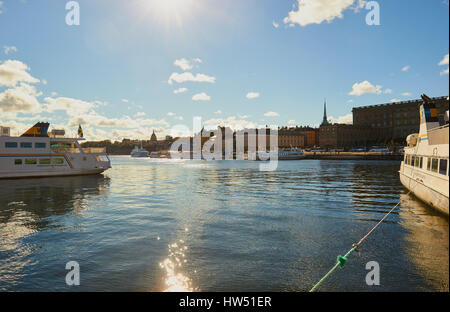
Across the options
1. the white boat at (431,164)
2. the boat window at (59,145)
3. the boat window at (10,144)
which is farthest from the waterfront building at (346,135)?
the boat window at (10,144)

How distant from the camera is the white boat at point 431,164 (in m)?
15.6

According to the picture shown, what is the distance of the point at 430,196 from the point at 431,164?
6.71ft

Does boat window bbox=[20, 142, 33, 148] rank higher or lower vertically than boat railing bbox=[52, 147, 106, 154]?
higher

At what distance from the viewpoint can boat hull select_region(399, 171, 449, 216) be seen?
15.7m

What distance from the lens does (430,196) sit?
18266 mm

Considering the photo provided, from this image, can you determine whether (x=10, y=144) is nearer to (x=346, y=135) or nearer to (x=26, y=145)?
(x=26, y=145)

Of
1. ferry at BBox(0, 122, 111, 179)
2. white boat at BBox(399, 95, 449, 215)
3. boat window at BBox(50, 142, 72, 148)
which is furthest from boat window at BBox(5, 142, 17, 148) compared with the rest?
white boat at BBox(399, 95, 449, 215)

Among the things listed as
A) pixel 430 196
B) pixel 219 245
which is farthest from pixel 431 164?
pixel 219 245

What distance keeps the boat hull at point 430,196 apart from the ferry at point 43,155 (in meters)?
43.4

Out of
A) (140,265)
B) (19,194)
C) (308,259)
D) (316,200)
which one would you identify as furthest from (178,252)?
(19,194)

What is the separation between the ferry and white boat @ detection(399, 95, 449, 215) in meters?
43.5

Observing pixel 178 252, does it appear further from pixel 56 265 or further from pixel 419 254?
pixel 419 254

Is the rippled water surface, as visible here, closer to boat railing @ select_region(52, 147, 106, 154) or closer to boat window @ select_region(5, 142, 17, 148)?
boat window @ select_region(5, 142, 17, 148)

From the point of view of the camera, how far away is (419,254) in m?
11.0
